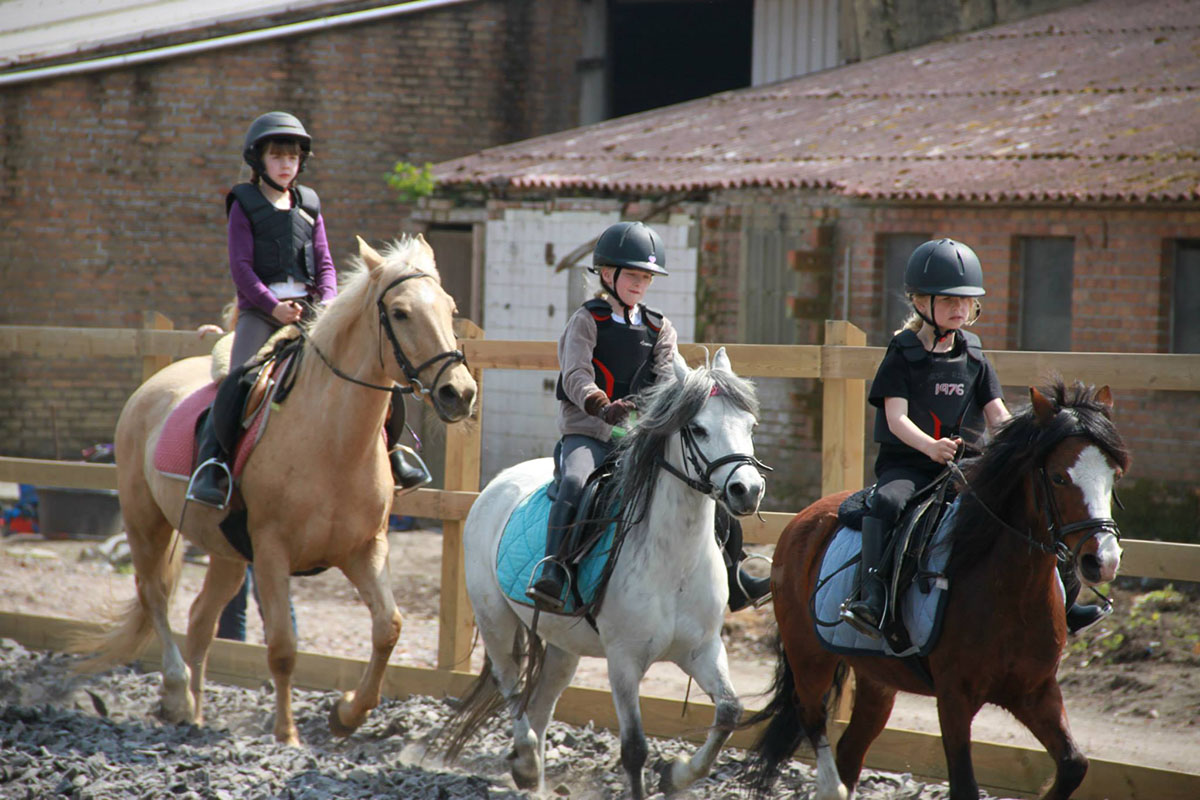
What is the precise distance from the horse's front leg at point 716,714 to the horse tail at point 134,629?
130 inches

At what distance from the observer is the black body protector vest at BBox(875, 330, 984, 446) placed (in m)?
4.84

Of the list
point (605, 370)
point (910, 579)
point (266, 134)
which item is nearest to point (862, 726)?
point (910, 579)

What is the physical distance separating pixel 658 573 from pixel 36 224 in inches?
545

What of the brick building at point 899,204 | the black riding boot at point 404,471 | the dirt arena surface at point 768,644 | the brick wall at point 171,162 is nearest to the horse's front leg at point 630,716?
the dirt arena surface at point 768,644

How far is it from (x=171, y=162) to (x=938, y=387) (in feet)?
46.6

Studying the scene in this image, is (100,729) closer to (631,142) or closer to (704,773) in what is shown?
(704,773)

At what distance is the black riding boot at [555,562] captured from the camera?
523 cm

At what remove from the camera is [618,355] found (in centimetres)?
548

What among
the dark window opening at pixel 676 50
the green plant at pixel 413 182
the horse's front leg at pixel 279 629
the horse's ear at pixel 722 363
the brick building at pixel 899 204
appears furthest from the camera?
the dark window opening at pixel 676 50

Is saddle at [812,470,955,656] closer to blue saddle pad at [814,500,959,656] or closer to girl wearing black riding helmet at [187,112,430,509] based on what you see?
blue saddle pad at [814,500,959,656]

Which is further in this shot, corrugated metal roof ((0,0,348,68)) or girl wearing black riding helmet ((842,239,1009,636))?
corrugated metal roof ((0,0,348,68))

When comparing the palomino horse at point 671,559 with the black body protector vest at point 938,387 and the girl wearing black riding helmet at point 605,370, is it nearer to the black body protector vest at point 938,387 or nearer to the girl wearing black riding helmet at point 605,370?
the girl wearing black riding helmet at point 605,370

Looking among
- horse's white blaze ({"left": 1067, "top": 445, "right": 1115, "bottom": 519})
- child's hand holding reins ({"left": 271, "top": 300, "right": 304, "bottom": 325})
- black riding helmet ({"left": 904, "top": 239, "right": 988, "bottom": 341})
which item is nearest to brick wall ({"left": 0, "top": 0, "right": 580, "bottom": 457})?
child's hand holding reins ({"left": 271, "top": 300, "right": 304, "bottom": 325})

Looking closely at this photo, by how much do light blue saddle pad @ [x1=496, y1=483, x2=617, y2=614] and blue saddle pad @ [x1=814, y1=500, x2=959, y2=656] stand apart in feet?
2.79
